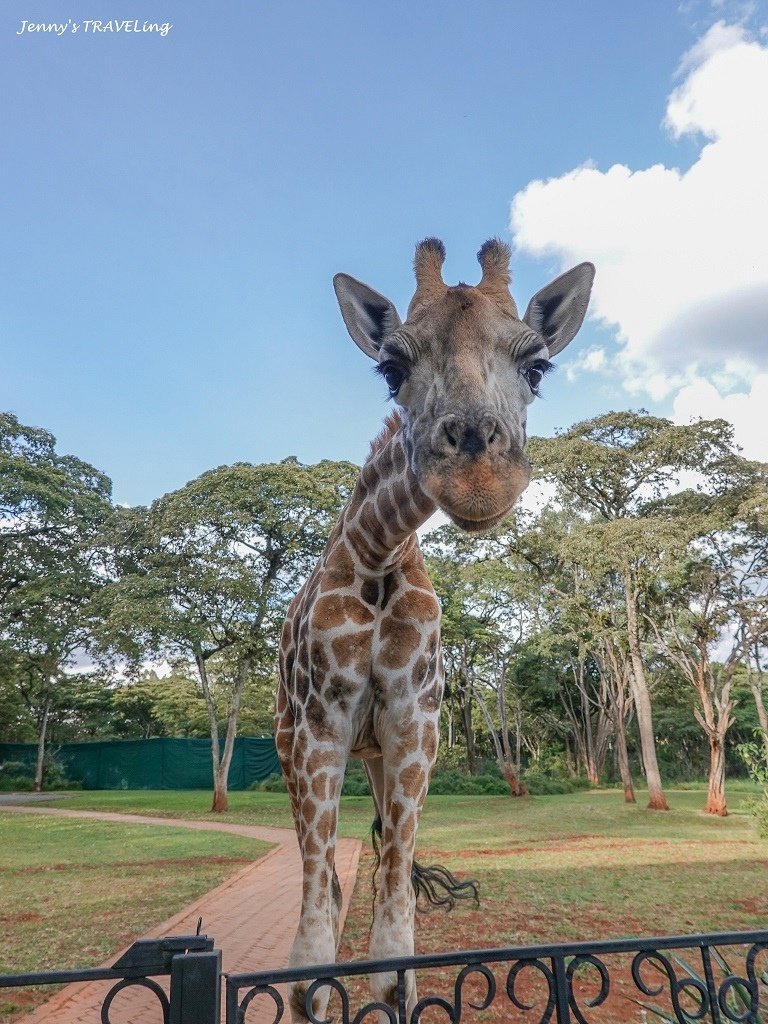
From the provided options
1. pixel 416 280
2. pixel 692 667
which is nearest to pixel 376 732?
pixel 416 280

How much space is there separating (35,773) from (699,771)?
32.7 meters

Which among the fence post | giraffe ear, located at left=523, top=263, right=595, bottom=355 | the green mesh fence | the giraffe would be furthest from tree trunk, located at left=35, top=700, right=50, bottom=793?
the fence post

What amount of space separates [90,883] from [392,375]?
9.52 metres

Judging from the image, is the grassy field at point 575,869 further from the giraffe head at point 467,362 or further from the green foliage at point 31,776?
the green foliage at point 31,776

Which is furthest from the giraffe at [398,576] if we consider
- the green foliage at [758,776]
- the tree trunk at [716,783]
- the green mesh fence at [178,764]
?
the green mesh fence at [178,764]

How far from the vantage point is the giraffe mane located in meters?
3.66

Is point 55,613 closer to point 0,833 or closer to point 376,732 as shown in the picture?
point 0,833

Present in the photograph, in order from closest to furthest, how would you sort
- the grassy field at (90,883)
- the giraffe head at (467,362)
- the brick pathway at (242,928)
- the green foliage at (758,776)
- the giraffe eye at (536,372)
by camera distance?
the giraffe head at (467,362) < the giraffe eye at (536,372) < the brick pathway at (242,928) < the grassy field at (90,883) < the green foliage at (758,776)

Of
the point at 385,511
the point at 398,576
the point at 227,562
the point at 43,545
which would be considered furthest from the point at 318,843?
the point at 43,545

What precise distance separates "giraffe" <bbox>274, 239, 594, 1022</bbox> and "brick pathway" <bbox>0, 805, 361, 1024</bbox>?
263cm

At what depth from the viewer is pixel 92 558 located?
22812 mm

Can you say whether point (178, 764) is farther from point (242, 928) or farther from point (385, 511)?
point (385, 511)

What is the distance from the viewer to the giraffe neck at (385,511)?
9.96 ft

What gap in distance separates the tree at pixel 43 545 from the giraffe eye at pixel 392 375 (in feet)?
66.2
